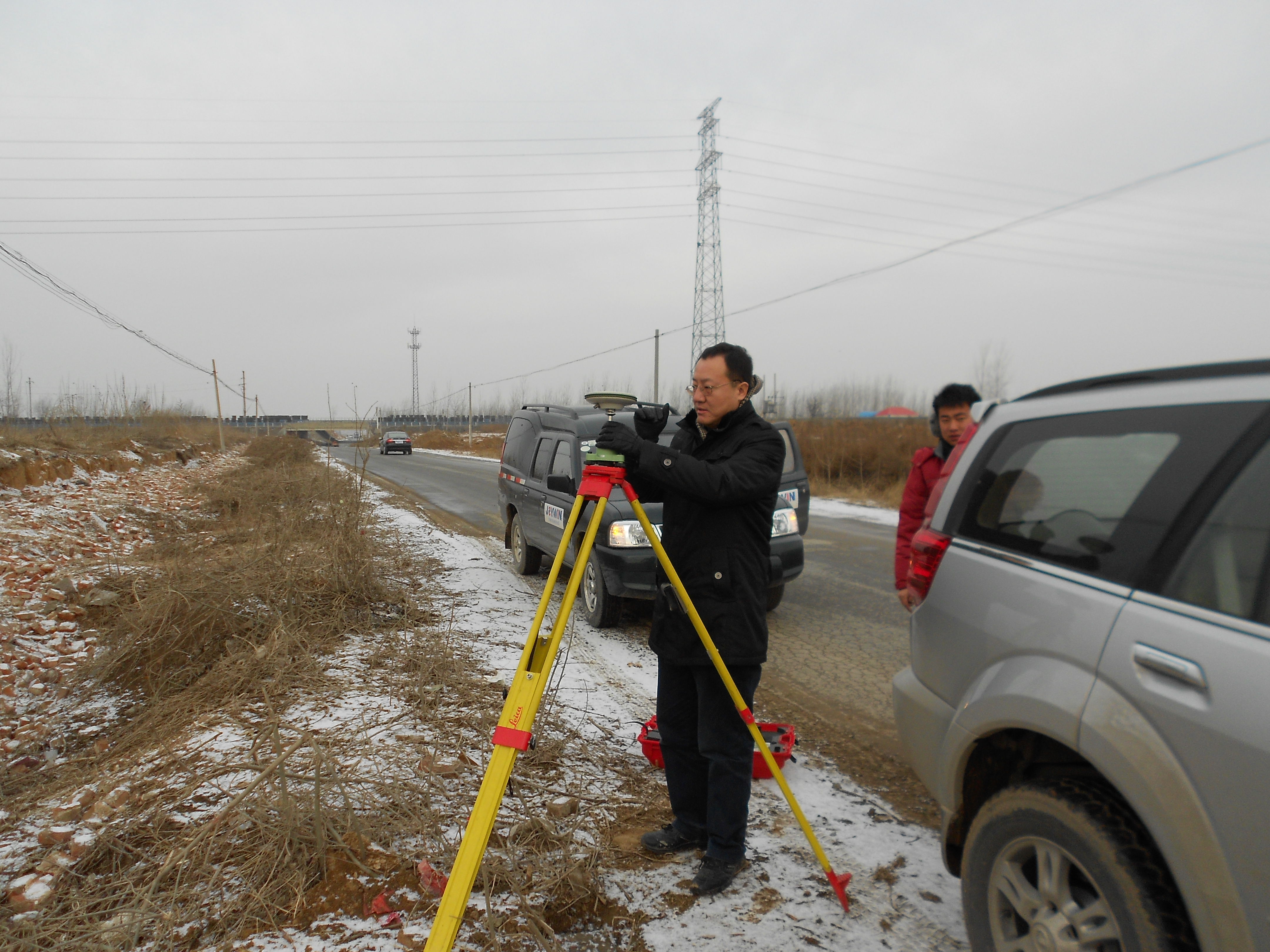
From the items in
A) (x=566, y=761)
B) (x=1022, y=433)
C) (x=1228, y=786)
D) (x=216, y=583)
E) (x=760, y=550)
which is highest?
(x=1022, y=433)

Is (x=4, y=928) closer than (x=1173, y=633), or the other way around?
(x=1173, y=633)

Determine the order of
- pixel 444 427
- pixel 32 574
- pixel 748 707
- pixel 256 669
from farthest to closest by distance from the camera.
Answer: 1. pixel 444 427
2. pixel 32 574
3. pixel 256 669
4. pixel 748 707

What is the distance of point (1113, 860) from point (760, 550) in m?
1.34

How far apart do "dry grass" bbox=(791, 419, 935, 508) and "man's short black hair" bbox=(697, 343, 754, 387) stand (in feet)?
47.7

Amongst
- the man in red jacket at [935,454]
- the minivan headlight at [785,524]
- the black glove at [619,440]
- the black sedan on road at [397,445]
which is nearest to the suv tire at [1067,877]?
the black glove at [619,440]

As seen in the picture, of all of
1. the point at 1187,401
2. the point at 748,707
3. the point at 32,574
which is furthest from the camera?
the point at 32,574

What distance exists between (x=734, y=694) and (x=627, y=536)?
3.23 m

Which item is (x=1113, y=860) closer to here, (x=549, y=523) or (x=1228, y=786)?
(x=1228, y=786)

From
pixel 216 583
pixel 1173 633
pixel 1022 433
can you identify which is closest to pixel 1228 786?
pixel 1173 633

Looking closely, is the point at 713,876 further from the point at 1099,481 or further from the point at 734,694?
the point at 1099,481

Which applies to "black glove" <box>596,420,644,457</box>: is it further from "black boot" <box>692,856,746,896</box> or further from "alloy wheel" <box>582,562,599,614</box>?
"alloy wheel" <box>582,562,599,614</box>

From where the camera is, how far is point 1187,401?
1.65 meters

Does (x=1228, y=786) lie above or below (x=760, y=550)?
below

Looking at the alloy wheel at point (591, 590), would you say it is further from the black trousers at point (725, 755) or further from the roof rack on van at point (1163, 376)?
the roof rack on van at point (1163, 376)
